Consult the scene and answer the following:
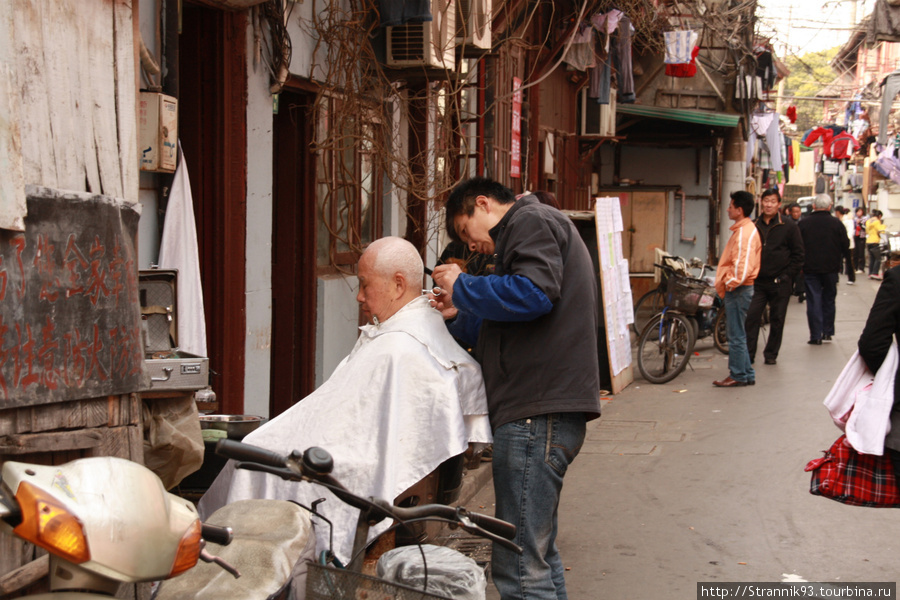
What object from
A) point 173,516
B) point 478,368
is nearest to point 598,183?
point 478,368

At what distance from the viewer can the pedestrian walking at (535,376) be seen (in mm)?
3559

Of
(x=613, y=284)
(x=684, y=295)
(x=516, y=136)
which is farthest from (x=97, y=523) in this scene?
(x=516, y=136)

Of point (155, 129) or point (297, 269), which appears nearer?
point (155, 129)

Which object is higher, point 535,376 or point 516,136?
point 516,136

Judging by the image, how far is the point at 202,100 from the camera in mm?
6176

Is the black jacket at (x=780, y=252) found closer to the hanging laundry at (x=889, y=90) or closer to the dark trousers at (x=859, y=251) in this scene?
the hanging laundry at (x=889, y=90)

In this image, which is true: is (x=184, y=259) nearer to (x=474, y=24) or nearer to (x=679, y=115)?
(x=474, y=24)

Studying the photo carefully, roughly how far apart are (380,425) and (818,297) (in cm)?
1222

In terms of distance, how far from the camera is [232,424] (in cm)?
471

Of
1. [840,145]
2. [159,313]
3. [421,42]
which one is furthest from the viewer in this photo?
[840,145]

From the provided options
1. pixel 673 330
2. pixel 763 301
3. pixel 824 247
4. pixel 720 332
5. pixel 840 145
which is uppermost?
pixel 840 145

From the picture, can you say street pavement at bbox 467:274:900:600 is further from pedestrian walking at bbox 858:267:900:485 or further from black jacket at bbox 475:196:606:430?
black jacket at bbox 475:196:606:430

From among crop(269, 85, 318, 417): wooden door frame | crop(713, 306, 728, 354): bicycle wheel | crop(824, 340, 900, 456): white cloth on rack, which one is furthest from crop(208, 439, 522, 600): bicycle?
crop(713, 306, 728, 354): bicycle wheel

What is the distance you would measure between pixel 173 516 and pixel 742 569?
4.07m
